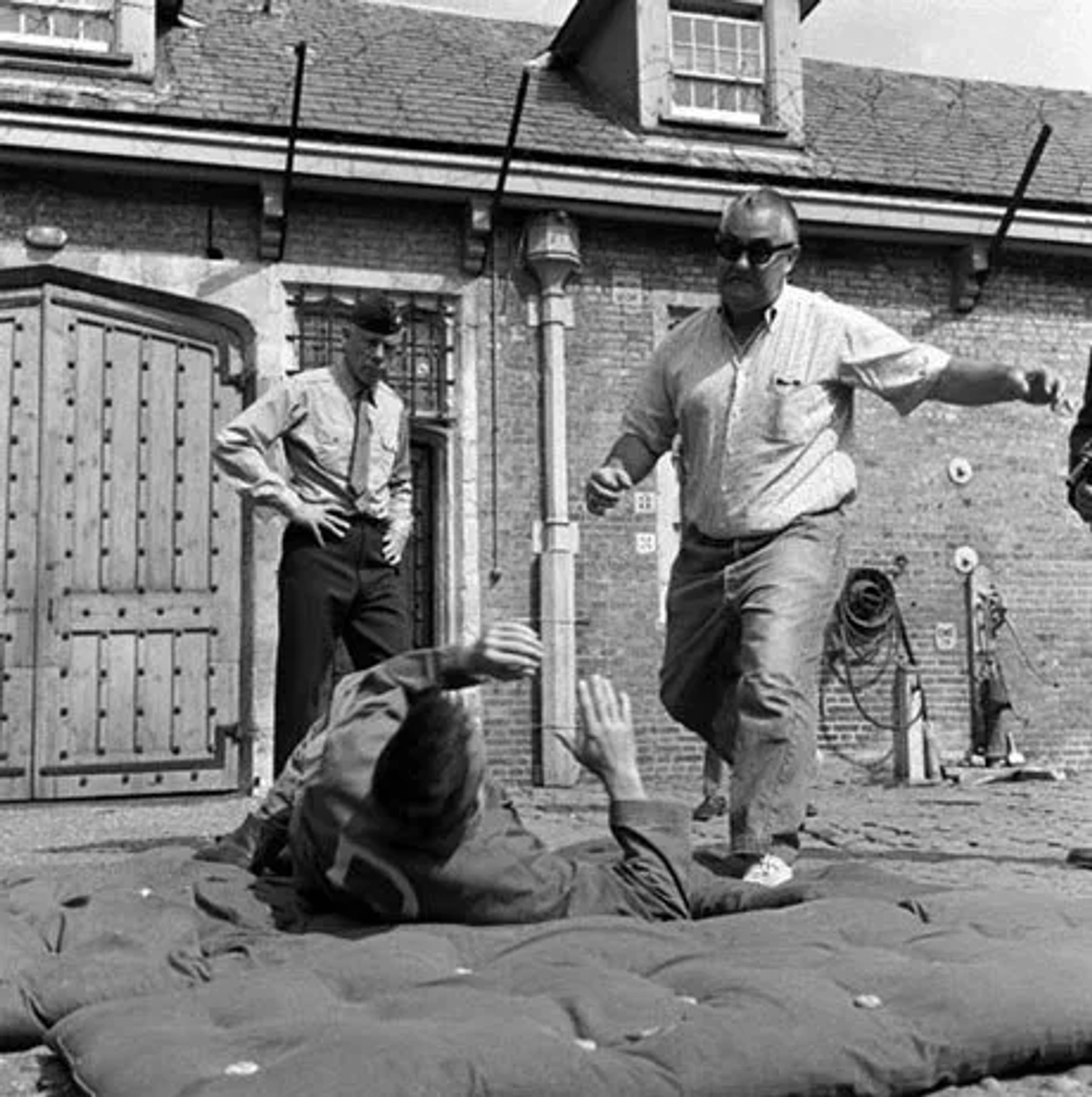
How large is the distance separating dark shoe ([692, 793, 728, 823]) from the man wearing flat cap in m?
2.17

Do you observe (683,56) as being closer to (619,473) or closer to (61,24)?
(61,24)

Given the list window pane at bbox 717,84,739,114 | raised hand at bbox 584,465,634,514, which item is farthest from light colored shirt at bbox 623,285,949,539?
window pane at bbox 717,84,739,114

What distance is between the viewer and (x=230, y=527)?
10656mm

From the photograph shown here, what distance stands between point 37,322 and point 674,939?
840cm

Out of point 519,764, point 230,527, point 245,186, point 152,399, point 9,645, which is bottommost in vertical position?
point 519,764

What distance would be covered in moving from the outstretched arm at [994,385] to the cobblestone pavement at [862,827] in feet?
5.19

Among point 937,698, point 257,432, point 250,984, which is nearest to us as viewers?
point 250,984

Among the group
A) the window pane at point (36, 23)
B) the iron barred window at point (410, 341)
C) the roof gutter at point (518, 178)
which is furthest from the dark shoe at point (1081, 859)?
the window pane at point (36, 23)

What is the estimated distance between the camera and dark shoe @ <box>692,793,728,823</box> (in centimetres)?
773

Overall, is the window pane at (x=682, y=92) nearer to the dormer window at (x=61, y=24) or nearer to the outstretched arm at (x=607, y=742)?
the dormer window at (x=61, y=24)

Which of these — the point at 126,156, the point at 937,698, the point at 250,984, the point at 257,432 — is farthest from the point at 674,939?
the point at 937,698

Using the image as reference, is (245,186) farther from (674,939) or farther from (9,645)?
(674,939)

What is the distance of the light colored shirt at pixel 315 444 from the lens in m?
6.21

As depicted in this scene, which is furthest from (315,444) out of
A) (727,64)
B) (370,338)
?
(727,64)
